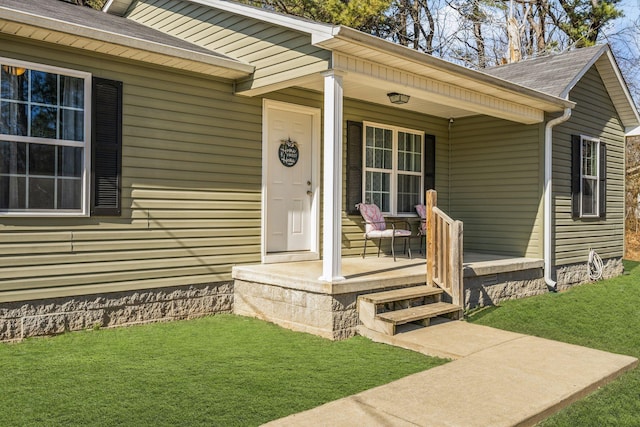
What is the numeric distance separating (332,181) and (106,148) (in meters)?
2.14

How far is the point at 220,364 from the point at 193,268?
183 cm

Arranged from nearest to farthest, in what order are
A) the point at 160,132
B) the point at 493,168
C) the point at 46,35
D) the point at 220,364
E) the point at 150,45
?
1. the point at 220,364
2. the point at 46,35
3. the point at 150,45
4. the point at 160,132
5. the point at 493,168

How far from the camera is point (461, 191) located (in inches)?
352

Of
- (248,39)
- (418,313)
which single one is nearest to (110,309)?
(418,313)

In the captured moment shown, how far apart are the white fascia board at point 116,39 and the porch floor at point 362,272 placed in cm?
215

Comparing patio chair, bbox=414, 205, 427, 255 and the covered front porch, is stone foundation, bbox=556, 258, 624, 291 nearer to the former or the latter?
the covered front porch

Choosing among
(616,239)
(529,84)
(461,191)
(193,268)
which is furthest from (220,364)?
(616,239)

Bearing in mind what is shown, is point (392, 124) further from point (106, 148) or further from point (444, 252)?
point (106, 148)

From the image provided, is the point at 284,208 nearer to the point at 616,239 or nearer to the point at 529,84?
the point at 529,84

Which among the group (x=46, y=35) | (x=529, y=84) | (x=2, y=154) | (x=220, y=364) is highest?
(x=529, y=84)

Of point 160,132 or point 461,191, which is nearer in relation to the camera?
point 160,132

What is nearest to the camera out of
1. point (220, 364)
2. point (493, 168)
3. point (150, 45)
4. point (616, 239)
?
point (220, 364)

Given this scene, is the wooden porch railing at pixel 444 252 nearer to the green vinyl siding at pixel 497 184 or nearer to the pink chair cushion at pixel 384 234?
the pink chair cushion at pixel 384 234

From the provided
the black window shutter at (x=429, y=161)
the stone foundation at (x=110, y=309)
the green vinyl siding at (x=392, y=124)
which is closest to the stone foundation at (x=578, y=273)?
the green vinyl siding at (x=392, y=124)
